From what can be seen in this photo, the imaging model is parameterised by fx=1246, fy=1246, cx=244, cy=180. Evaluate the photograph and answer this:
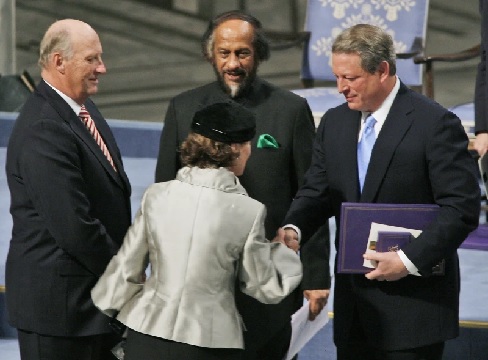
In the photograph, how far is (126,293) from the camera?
307 cm

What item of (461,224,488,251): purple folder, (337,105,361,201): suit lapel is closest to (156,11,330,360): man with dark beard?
(337,105,361,201): suit lapel

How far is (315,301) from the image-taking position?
3.62 meters

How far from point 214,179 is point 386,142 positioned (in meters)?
0.52

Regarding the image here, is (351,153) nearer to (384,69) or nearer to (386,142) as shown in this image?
(386,142)

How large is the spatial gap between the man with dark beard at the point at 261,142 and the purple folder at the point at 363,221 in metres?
0.41

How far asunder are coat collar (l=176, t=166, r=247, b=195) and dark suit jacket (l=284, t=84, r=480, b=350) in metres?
0.45

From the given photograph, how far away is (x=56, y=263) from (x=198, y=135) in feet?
1.97

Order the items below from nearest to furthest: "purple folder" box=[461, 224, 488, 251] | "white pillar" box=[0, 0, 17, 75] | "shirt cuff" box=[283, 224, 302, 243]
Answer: "shirt cuff" box=[283, 224, 302, 243] → "purple folder" box=[461, 224, 488, 251] → "white pillar" box=[0, 0, 17, 75]

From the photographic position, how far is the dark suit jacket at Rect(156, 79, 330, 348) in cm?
361

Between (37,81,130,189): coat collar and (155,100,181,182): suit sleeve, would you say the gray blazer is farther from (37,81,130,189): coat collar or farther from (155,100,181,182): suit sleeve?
(155,100,181,182): suit sleeve

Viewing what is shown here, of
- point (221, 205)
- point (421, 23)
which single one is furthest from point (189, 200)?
point (421, 23)

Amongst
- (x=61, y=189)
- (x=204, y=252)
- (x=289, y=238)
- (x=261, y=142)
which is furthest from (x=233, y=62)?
(x=204, y=252)

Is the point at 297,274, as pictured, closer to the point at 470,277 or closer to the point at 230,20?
the point at 230,20

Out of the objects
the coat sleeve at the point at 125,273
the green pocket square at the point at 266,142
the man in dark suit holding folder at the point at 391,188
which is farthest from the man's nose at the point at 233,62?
the coat sleeve at the point at 125,273
